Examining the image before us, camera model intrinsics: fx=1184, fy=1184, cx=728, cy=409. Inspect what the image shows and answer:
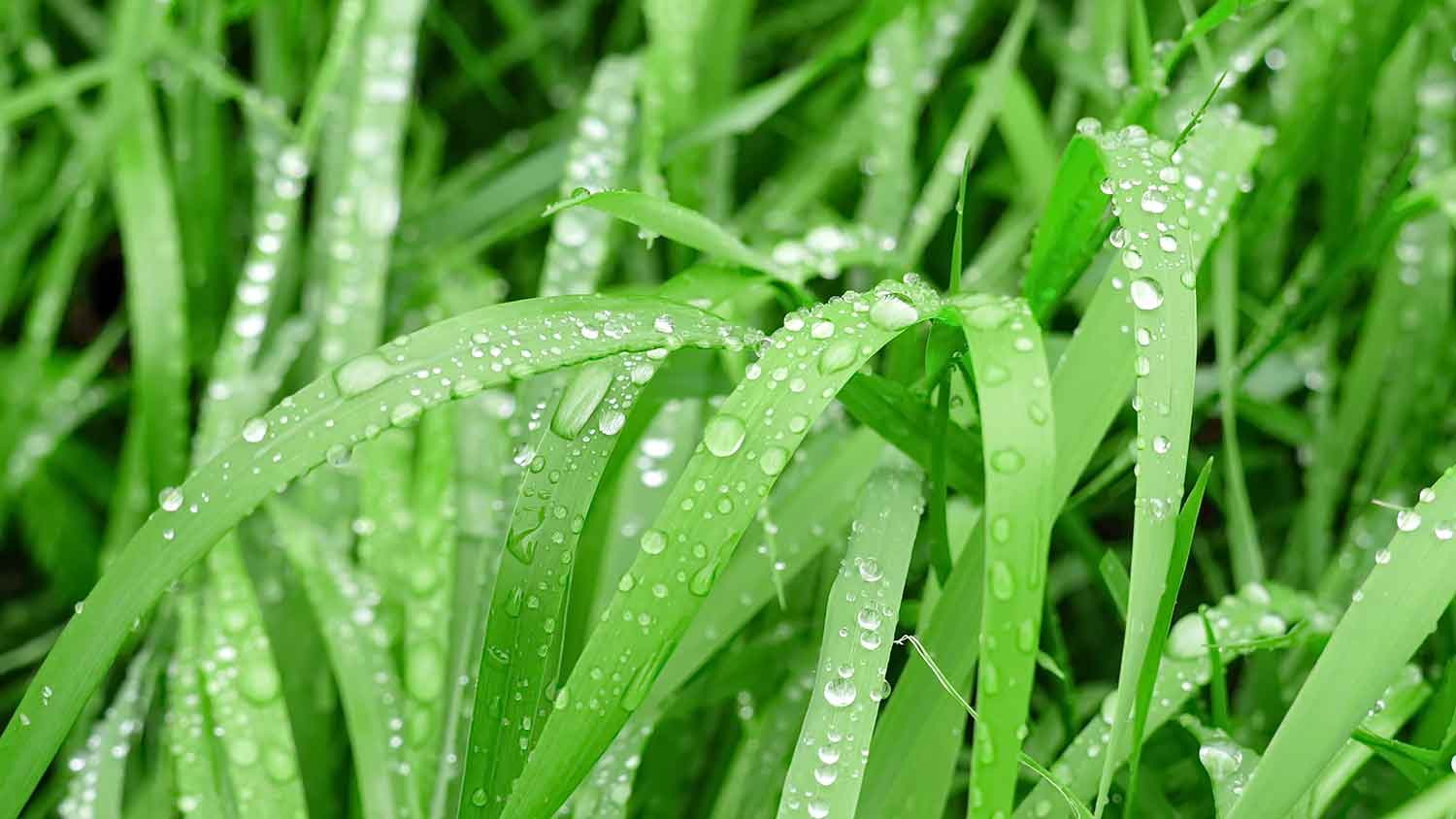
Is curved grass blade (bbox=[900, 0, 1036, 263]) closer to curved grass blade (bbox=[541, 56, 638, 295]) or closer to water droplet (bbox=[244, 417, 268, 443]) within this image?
curved grass blade (bbox=[541, 56, 638, 295])

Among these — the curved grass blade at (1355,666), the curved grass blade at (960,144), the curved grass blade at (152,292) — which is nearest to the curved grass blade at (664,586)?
the curved grass blade at (1355,666)

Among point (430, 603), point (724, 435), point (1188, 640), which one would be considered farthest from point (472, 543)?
point (1188, 640)

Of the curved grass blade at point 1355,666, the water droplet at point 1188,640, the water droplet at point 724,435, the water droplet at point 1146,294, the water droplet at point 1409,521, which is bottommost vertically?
the curved grass blade at point 1355,666

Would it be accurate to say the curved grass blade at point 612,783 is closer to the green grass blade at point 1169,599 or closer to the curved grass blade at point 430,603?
the curved grass blade at point 430,603

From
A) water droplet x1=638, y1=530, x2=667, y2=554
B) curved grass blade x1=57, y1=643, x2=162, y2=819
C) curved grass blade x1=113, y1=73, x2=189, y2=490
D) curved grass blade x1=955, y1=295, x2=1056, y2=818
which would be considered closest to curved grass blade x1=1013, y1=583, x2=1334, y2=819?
curved grass blade x1=955, y1=295, x2=1056, y2=818

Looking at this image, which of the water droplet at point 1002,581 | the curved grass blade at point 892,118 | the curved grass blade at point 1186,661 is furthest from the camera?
the curved grass blade at point 892,118

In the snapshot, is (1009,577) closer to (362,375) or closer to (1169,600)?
(1169,600)

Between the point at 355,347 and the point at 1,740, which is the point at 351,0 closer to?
the point at 355,347
